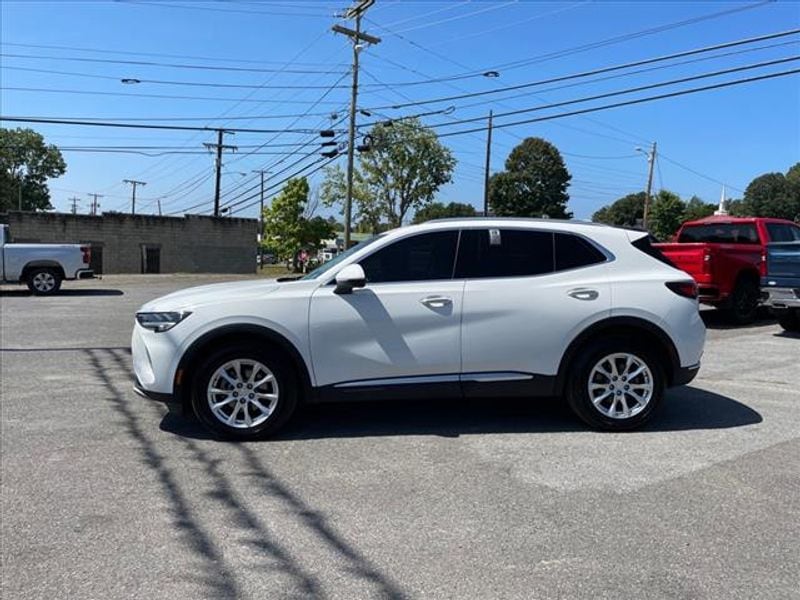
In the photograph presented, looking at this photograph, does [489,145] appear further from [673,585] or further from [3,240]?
[673,585]

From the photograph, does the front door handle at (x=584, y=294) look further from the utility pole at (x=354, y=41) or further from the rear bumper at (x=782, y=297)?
the utility pole at (x=354, y=41)

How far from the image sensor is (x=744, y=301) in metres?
12.7

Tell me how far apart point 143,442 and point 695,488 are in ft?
13.3

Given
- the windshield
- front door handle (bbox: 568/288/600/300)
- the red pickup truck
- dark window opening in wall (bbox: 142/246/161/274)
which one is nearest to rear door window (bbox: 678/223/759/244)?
the red pickup truck

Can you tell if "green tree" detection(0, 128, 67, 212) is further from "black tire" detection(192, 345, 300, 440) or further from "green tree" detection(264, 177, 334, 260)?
"black tire" detection(192, 345, 300, 440)

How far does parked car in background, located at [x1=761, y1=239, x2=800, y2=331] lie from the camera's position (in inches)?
→ 405

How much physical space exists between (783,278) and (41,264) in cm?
1846

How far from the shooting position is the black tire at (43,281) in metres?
19.3

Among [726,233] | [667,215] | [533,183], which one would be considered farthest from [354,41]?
[533,183]

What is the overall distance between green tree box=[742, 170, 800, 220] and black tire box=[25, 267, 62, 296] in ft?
244

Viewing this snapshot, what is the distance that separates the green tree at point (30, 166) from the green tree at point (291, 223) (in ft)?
170

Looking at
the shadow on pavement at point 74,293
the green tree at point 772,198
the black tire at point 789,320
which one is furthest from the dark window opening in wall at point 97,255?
the green tree at point 772,198

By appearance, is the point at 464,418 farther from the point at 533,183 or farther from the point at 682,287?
the point at 533,183

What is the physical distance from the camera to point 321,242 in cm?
5859
